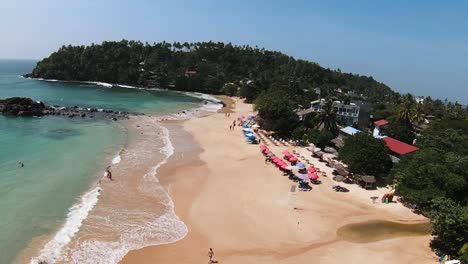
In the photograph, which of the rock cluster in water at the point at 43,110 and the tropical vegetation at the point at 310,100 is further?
the rock cluster in water at the point at 43,110

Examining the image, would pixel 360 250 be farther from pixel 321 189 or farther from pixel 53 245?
pixel 53 245

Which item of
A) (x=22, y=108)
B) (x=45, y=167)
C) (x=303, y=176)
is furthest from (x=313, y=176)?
(x=22, y=108)

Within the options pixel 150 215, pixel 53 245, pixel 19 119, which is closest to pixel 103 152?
pixel 150 215

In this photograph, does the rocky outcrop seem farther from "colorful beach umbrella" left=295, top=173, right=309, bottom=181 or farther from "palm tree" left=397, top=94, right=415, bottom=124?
"palm tree" left=397, top=94, right=415, bottom=124

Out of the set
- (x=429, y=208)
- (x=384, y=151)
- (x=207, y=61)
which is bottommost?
(x=429, y=208)

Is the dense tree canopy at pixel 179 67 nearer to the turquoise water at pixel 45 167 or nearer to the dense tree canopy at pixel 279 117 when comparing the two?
the turquoise water at pixel 45 167

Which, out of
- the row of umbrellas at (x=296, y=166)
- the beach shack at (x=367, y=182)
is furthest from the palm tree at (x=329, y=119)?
the beach shack at (x=367, y=182)

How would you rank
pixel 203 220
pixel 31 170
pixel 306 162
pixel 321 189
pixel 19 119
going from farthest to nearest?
pixel 19 119, pixel 306 162, pixel 31 170, pixel 321 189, pixel 203 220
